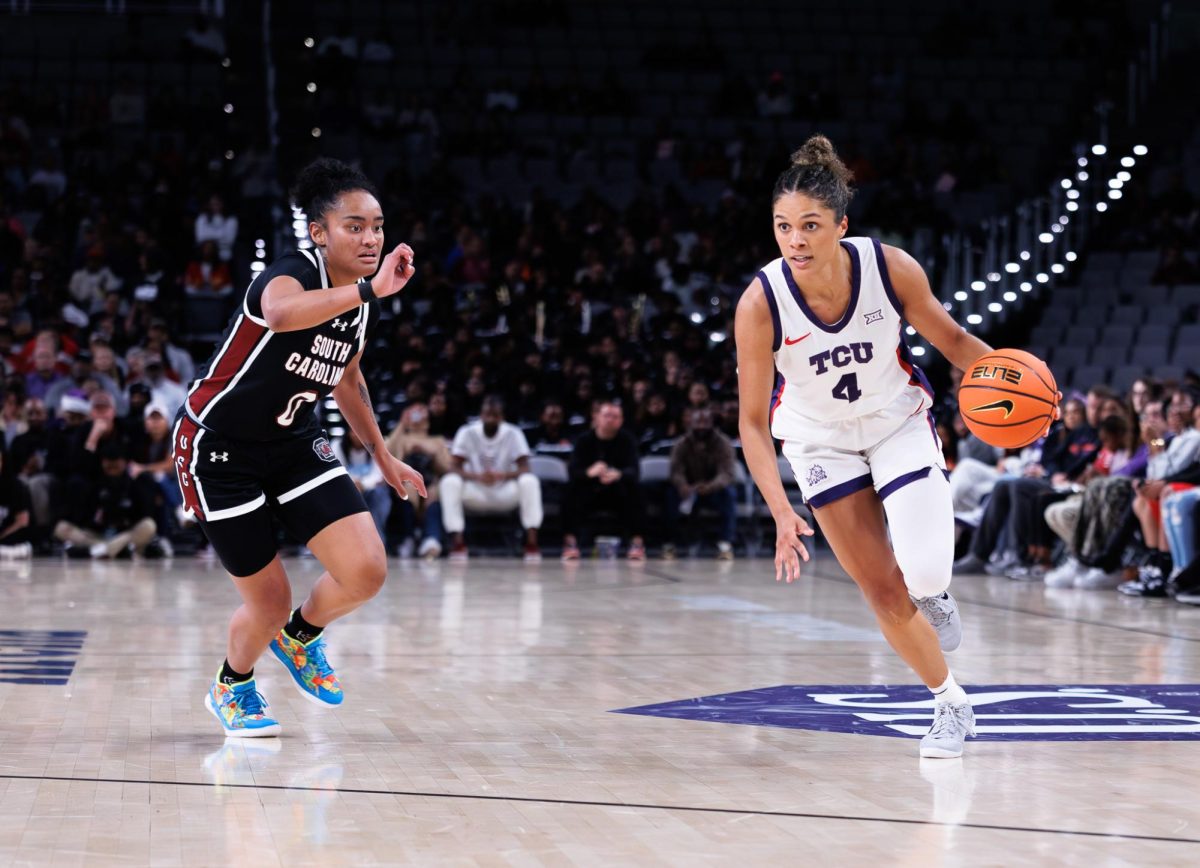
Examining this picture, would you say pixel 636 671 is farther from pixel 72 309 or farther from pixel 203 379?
pixel 72 309

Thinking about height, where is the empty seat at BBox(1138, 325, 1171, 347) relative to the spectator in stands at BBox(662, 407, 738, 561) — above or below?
above

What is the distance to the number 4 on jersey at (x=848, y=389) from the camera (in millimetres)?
4512

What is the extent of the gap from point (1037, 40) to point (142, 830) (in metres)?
18.8

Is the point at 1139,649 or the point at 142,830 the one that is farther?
the point at 1139,649

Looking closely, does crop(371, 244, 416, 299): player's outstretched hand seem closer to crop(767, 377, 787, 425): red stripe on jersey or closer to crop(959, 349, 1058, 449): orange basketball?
crop(767, 377, 787, 425): red stripe on jersey

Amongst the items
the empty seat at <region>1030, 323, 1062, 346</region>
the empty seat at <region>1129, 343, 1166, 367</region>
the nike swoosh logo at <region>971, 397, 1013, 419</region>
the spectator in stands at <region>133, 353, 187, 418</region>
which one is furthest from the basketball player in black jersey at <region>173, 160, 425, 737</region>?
the empty seat at <region>1030, 323, 1062, 346</region>

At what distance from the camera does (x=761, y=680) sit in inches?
234

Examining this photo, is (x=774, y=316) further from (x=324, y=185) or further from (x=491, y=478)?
(x=491, y=478)

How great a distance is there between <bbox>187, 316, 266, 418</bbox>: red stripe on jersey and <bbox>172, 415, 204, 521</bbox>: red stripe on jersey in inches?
2.4

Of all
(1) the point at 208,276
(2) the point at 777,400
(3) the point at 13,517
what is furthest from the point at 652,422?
(2) the point at 777,400

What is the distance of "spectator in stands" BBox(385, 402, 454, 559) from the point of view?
486 inches

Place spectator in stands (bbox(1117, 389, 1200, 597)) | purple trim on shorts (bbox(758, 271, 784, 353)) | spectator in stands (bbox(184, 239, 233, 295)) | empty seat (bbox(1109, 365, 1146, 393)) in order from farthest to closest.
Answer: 1. spectator in stands (bbox(184, 239, 233, 295))
2. empty seat (bbox(1109, 365, 1146, 393))
3. spectator in stands (bbox(1117, 389, 1200, 597))
4. purple trim on shorts (bbox(758, 271, 784, 353))

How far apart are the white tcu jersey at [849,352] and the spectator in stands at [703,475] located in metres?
7.87

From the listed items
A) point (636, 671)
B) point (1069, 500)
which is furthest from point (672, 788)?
point (1069, 500)
